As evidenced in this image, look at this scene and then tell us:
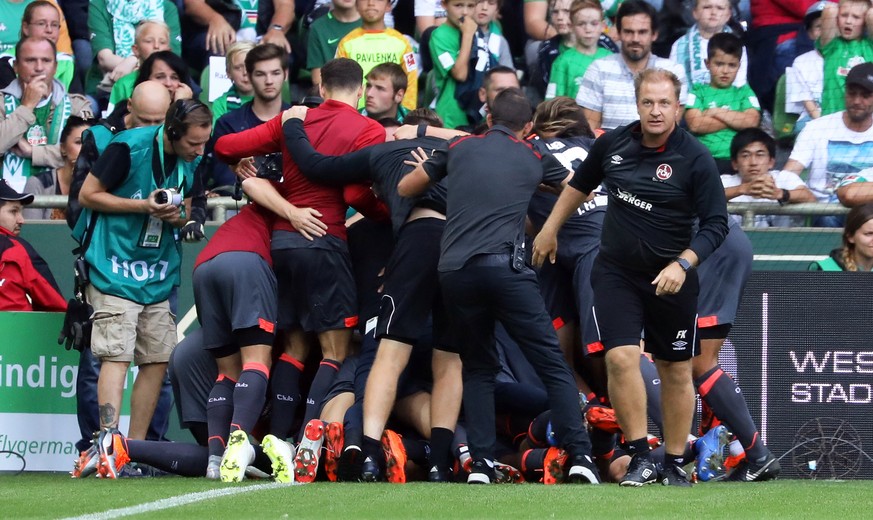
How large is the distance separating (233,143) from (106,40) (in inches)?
186

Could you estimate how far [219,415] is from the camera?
25.7ft

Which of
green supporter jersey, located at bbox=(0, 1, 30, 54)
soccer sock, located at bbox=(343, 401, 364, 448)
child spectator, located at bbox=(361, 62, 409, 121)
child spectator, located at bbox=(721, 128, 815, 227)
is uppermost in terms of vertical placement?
green supporter jersey, located at bbox=(0, 1, 30, 54)

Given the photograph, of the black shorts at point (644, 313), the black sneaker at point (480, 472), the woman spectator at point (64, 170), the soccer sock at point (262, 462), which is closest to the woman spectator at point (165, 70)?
the woman spectator at point (64, 170)

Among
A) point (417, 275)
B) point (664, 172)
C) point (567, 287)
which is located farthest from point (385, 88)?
point (664, 172)

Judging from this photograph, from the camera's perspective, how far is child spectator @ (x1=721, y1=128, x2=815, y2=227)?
9930 mm

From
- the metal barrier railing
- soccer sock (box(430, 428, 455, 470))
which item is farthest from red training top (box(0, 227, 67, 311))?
soccer sock (box(430, 428, 455, 470))

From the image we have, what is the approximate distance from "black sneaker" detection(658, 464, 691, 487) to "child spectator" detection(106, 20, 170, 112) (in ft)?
20.1

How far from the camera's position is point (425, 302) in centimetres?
757

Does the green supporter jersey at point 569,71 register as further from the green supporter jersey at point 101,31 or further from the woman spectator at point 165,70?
the green supporter jersey at point 101,31

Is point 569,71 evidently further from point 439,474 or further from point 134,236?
point 439,474

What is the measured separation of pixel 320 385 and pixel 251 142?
144 cm

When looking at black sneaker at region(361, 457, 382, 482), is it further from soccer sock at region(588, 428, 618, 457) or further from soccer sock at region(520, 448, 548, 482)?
soccer sock at region(588, 428, 618, 457)

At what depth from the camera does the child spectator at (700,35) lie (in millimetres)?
11635

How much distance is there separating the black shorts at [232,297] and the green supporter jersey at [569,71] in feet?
13.6
